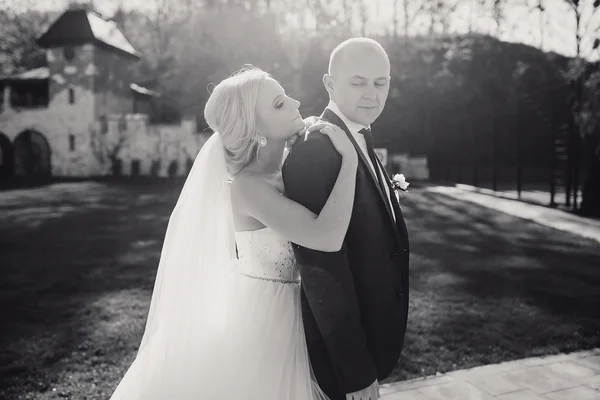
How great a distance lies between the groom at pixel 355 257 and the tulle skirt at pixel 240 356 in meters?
0.15

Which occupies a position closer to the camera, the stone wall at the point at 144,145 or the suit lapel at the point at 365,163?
the suit lapel at the point at 365,163

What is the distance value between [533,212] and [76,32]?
2589 centimetres

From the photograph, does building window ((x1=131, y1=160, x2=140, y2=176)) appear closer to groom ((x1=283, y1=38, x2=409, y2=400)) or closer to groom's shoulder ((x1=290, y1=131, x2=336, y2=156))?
groom ((x1=283, y1=38, x2=409, y2=400))

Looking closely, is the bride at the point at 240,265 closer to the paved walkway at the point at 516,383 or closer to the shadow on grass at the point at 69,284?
the paved walkway at the point at 516,383

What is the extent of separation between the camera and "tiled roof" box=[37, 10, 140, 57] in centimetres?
2942

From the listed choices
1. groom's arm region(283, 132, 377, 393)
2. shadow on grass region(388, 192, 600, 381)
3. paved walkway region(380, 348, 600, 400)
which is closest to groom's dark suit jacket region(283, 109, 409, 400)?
groom's arm region(283, 132, 377, 393)

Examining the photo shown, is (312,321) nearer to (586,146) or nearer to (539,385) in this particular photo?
(539,385)

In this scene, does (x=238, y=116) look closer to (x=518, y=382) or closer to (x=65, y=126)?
(x=518, y=382)

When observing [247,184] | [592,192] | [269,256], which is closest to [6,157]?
[592,192]

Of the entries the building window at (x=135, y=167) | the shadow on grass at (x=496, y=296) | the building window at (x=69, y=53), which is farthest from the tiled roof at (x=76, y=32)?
the shadow on grass at (x=496, y=296)

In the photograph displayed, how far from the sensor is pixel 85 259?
28.5 feet

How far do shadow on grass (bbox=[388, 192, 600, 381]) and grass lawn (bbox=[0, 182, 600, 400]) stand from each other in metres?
0.02

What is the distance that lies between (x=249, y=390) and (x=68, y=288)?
558 centimetres

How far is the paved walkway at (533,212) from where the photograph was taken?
1160 cm
